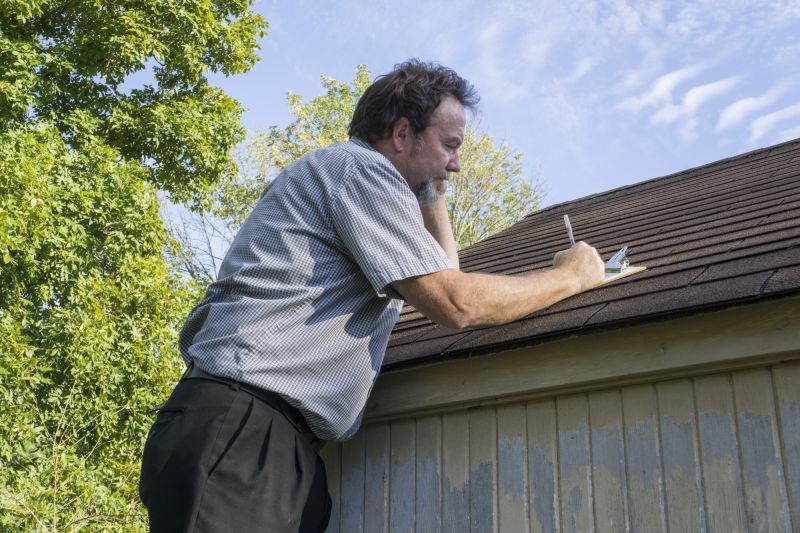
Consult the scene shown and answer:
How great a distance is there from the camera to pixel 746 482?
271 cm

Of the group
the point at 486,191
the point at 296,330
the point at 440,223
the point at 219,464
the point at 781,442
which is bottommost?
the point at 781,442

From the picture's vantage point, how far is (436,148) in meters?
3.09

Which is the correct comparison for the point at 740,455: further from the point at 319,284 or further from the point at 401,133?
the point at 401,133

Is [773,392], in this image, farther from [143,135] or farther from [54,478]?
[143,135]

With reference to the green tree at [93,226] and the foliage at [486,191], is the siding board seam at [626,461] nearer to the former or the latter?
the green tree at [93,226]

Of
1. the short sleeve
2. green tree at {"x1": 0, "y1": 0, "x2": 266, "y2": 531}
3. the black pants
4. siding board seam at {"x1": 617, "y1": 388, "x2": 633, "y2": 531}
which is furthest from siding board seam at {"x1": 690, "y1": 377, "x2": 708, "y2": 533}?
green tree at {"x1": 0, "y1": 0, "x2": 266, "y2": 531}

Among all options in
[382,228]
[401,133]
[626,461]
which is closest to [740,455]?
[626,461]

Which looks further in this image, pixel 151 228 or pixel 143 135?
pixel 143 135

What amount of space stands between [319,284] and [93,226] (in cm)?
927

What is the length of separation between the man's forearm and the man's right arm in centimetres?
66

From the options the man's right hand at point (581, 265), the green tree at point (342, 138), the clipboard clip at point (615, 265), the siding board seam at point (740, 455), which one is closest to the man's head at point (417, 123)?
the man's right hand at point (581, 265)

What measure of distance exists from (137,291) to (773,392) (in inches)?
370

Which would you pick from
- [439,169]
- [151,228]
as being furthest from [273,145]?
[439,169]

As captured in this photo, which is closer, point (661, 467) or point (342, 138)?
point (661, 467)
